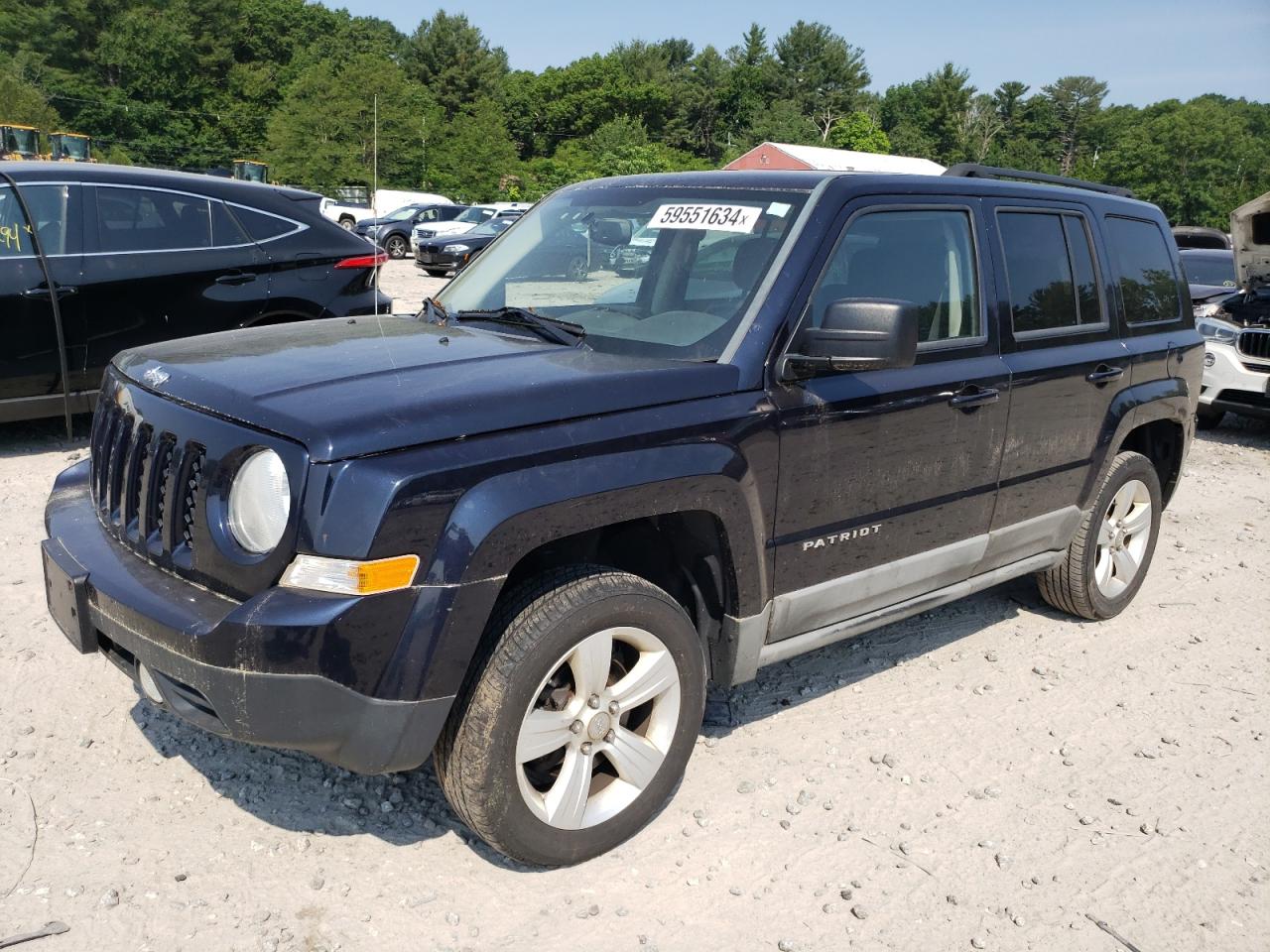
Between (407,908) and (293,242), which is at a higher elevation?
(293,242)

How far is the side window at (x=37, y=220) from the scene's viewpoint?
22.0ft

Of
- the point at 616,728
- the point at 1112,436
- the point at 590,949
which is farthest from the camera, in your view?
the point at 1112,436

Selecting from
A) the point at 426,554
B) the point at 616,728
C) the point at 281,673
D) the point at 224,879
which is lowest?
the point at 224,879

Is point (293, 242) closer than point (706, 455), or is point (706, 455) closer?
point (706, 455)

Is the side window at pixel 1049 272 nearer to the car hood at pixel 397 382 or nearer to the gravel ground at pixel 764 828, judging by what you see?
the gravel ground at pixel 764 828

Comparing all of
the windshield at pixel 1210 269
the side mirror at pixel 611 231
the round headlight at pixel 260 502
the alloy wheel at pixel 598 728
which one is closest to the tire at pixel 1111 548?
the side mirror at pixel 611 231

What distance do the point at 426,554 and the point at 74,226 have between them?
5.50 metres

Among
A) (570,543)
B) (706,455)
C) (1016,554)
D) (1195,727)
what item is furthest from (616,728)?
(1195,727)

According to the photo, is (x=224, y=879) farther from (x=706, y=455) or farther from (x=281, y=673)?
(x=706, y=455)

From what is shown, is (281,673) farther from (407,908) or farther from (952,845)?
(952,845)

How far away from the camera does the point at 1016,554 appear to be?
179 inches

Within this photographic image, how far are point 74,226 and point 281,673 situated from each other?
17.9 feet

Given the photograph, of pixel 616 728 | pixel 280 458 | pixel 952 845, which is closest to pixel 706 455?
pixel 616 728

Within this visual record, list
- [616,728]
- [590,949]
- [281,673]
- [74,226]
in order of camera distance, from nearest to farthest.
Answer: [281,673], [590,949], [616,728], [74,226]
